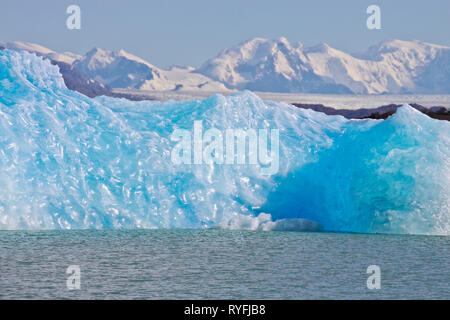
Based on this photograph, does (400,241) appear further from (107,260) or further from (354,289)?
(107,260)

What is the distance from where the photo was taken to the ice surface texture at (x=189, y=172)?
23891 millimetres

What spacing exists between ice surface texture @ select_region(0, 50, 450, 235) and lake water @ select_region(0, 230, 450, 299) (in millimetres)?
801

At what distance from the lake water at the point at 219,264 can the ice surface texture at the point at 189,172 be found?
31.5 inches

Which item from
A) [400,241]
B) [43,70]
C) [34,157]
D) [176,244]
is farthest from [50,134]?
[400,241]

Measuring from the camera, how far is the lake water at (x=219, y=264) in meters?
15.7

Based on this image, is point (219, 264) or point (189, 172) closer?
point (219, 264)

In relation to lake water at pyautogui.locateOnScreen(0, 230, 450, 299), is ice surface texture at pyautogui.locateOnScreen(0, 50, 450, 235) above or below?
above

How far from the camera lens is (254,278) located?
17328 millimetres

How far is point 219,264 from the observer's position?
19078mm

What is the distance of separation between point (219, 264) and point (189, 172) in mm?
6930

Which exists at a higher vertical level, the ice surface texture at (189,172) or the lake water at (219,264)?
the ice surface texture at (189,172)

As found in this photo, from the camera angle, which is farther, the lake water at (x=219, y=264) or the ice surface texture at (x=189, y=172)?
the ice surface texture at (x=189, y=172)

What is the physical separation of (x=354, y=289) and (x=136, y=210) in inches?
396

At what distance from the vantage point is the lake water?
15.7m
